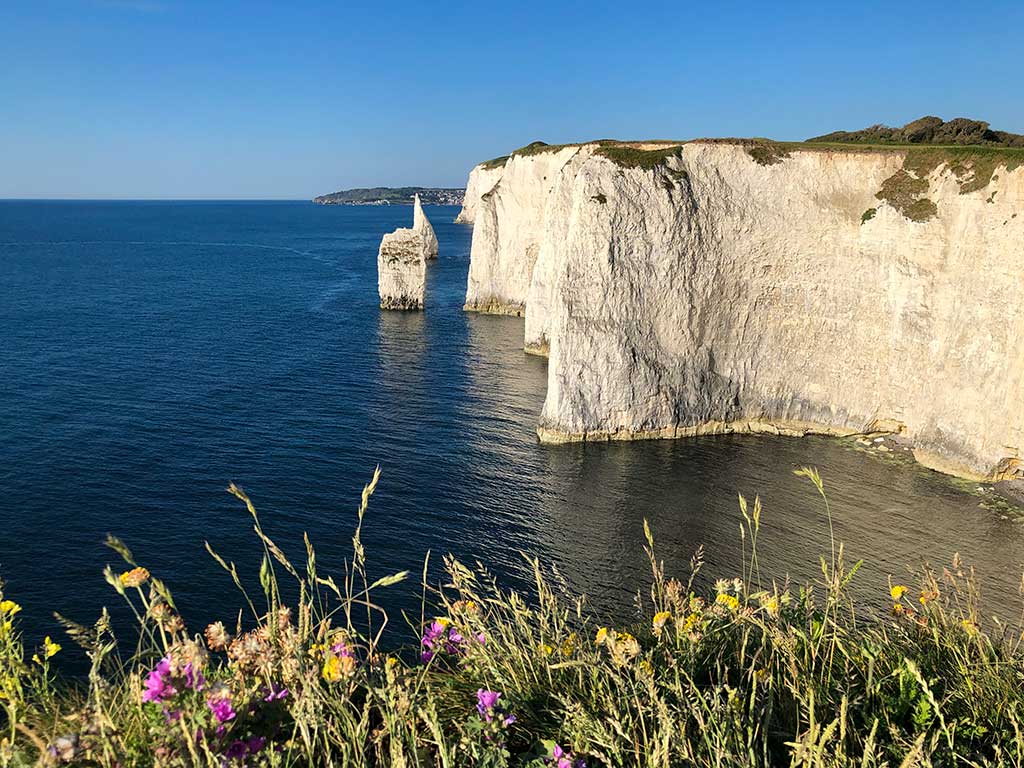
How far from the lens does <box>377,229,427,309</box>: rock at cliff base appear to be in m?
70.2

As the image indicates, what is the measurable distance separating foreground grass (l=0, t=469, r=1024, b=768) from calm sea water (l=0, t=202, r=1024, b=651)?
1607cm

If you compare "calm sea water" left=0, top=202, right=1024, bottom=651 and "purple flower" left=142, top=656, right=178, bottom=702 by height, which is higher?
"purple flower" left=142, top=656, right=178, bottom=702

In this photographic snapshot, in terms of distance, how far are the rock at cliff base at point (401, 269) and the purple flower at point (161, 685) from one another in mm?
68623

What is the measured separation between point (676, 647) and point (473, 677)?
1693 millimetres

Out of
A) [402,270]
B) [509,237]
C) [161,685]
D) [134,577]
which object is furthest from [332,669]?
[509,237]

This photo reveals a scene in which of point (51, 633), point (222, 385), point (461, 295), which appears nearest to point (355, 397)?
point (222, 385)

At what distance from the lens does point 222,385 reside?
→ 4366 centimetres

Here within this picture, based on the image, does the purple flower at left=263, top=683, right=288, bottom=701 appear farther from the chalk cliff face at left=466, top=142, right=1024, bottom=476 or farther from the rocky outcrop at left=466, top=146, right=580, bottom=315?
the rocky outcrop at left=466, top=146, right=580, bottom=315

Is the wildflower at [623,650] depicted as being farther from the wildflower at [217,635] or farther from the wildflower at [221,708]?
the wildflower at [217,635]

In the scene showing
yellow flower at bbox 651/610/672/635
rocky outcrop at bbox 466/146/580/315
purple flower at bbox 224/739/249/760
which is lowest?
yellow flower at bbox 651/610/672/635

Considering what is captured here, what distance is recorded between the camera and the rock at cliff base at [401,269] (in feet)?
230

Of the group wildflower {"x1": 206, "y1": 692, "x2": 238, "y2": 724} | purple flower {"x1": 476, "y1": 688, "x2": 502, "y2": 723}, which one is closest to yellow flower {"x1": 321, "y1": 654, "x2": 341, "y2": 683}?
wildflower {"x1": 206, "y1": 692, "x2": 238, "y2": 724}

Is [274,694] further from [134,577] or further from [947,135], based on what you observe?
[947,135]

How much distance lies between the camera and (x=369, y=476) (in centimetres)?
3148
